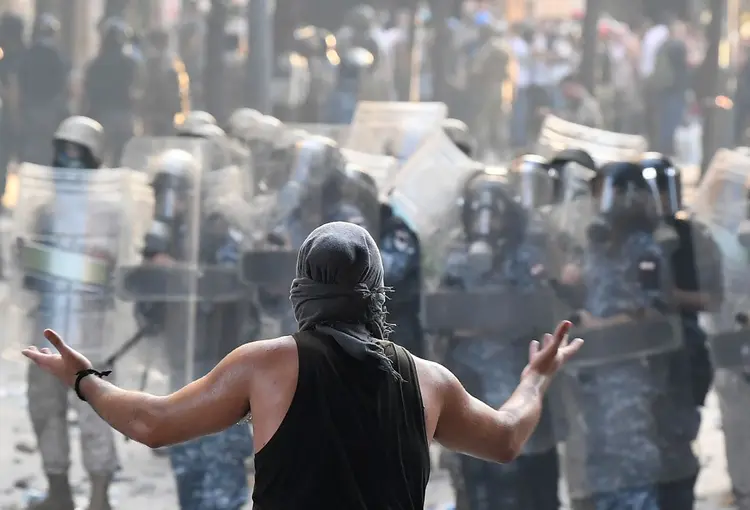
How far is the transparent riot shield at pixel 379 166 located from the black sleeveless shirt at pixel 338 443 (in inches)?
78.2

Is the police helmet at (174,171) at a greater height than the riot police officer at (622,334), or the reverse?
the police helmet at (174,171)

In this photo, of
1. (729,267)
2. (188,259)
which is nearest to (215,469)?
(188,259)

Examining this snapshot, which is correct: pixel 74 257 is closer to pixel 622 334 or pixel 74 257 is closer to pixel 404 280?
pixel 404 280

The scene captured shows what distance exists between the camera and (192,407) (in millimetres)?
1522

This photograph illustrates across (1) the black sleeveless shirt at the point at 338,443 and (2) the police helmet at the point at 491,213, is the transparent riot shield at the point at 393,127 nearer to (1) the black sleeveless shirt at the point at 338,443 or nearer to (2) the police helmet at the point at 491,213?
(2) the police helmet at the point at 491,213

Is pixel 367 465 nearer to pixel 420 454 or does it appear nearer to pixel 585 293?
pixel 420 454

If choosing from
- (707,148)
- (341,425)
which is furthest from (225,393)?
(707,148)

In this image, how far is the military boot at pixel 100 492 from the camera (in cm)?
345

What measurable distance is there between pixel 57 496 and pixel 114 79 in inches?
54.5

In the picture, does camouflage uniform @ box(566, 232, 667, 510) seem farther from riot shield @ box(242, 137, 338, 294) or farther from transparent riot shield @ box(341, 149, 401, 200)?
riot shield @ box(242, 137, 338, 294)

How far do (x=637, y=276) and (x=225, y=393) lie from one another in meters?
1.97

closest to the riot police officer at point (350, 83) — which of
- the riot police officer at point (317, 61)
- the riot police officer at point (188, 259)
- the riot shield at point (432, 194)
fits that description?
the riot police officer at point (317, 61)

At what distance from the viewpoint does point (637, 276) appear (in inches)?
128

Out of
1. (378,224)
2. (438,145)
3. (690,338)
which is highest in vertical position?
(438,145)
